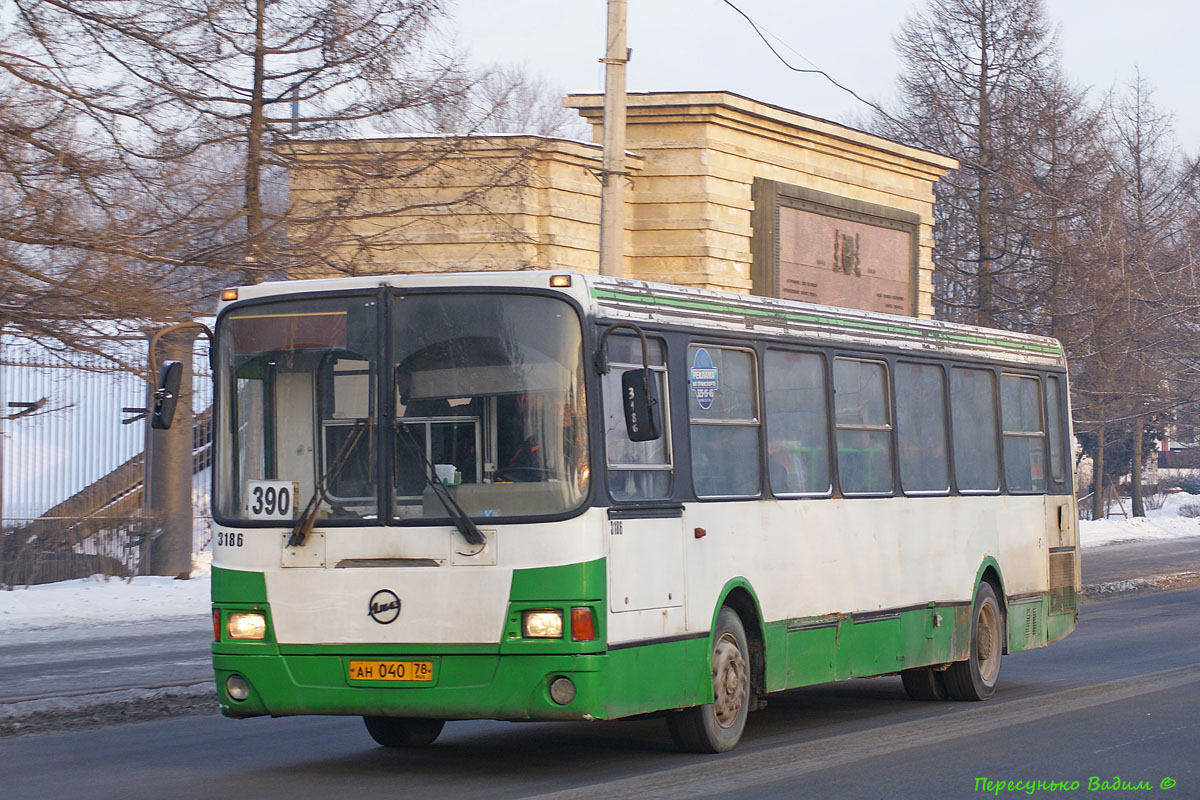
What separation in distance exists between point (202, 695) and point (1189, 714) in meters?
7.23

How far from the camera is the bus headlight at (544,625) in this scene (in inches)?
334

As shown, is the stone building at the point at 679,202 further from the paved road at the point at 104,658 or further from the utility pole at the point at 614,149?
the paved road at the point at 104,658

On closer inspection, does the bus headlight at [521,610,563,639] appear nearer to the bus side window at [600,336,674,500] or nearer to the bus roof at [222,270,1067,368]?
the bus side window at [600,336,674,500]

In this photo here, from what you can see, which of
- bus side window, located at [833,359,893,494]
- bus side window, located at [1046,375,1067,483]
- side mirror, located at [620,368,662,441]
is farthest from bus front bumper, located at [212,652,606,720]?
bus side window, located at [1046,375,1067,483]

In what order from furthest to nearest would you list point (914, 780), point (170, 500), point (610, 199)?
1. point (170, 500)
2. point (610, 199)
3. point (914, 780)

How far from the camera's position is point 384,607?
8695 mm

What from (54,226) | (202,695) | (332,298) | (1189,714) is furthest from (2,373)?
(1189,714)

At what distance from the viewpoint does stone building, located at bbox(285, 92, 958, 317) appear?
59.2 feet

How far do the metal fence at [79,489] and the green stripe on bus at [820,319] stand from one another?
10.1 meters

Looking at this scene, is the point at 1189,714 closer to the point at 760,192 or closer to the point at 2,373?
the point at 2,373

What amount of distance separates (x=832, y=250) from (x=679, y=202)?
3374 millimetres

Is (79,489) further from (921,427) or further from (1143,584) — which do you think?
(1143,584)

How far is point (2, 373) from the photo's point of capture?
19.5m

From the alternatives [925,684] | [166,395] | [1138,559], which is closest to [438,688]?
[166,395]
